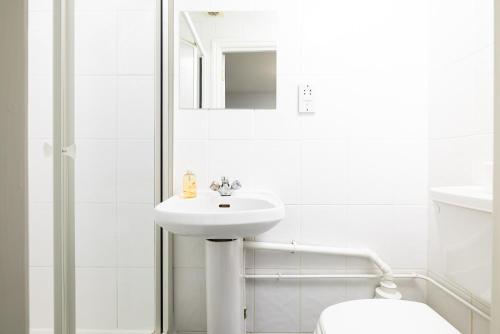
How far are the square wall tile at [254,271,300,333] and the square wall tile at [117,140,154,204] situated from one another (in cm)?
72

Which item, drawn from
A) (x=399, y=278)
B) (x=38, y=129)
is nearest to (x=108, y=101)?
(x=38, y=129)

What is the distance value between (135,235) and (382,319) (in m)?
0.93

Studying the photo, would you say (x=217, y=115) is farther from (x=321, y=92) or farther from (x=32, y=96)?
(x=32, y=96)

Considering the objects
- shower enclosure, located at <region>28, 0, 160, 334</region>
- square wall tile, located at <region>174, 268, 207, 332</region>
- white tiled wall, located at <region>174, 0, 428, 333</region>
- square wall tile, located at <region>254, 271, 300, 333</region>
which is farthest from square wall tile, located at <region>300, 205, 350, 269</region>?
shower enclosure, located at <region>28, 0, 160, 334</region>

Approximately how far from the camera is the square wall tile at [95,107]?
79cm

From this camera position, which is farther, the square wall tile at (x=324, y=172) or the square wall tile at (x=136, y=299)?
the square wall tile at (x=324, y=172)

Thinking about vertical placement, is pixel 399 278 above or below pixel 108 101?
below

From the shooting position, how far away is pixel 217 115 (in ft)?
4.57

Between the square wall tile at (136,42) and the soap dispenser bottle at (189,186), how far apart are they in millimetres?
473

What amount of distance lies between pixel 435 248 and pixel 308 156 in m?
0.70

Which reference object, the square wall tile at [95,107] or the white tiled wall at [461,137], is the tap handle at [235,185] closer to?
the square wall tile at [95,107]

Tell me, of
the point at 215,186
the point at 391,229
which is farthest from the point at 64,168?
the point at 391,229

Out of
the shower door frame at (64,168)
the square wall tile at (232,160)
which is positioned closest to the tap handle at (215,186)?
the square wall tile at (232,160)

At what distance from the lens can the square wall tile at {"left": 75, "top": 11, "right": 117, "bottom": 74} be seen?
30.6 inches
